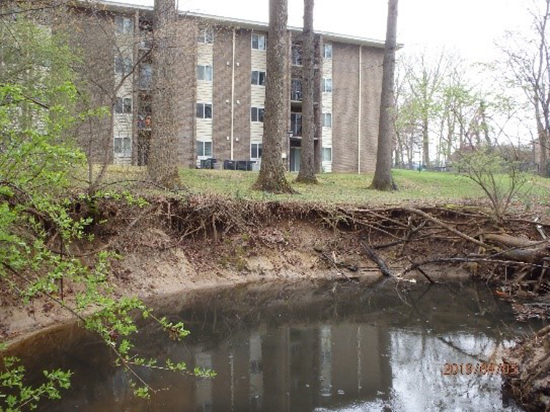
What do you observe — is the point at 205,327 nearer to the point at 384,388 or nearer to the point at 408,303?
the point at 384,388

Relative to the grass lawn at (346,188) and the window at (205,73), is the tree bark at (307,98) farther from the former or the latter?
the window at (205,73)

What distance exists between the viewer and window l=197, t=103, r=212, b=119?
35.2 meters

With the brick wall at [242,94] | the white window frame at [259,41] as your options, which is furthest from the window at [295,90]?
the brick wall at [242,94]

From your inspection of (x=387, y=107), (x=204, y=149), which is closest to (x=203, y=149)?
(x=204, y=149)

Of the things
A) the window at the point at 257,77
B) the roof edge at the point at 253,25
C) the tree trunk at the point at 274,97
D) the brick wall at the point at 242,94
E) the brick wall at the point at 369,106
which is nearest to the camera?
the tree trunk at the point at 274,97

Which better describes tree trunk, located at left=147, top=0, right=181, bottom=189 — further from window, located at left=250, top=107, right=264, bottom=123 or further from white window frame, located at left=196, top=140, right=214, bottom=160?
window, located at left=250, top=107, right=264, bottom=123

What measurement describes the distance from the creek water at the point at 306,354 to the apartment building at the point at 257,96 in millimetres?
21616

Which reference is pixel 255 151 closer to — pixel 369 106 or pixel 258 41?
pixel 258 41

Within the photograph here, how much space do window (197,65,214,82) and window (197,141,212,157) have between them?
429cm

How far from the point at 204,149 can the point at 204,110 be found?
2610 mm

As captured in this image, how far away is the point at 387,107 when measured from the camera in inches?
947

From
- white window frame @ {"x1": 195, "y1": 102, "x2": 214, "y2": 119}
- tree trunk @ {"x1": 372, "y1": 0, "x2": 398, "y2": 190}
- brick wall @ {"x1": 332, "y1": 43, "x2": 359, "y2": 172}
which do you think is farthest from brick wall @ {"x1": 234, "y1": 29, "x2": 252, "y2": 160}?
tree trunk @ {"x1": 372, "y1": 0, "x2": 398, "y2": 190}

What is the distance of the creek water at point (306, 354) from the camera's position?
651 centimetres

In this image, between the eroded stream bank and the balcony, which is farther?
the balcony
